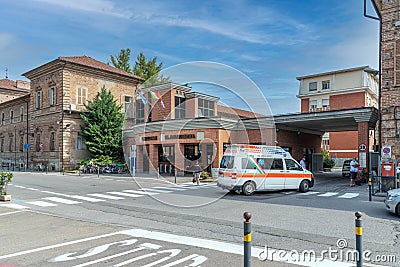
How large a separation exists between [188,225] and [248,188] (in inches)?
268

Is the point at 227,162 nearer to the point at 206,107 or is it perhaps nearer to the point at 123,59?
the point at 206,107

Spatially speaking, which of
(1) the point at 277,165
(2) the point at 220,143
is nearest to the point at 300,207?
(1) the point at 277,165

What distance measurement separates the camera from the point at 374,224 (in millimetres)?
9195

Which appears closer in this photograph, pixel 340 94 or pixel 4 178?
pixel 4 178

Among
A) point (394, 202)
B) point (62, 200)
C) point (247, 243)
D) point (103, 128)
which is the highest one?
point (103, 128)

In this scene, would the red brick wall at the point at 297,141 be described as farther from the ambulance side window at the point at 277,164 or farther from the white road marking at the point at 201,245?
the white road marking at the point at 201,245

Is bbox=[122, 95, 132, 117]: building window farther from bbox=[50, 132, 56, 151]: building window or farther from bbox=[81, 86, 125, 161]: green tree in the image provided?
bbox=[50, 132, 56, 151]: building window

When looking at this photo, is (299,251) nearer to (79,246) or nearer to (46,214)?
(79,246)

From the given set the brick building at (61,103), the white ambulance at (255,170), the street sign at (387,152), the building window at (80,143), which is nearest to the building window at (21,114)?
the brick building at (61,103)

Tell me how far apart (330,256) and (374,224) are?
368 cm

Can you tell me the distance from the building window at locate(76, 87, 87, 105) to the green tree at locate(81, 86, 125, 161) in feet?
6.32

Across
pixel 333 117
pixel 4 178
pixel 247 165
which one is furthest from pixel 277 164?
pixel 4 178

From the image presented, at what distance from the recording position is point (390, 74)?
715 inches

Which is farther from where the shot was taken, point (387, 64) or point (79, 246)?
point (387, 64)
